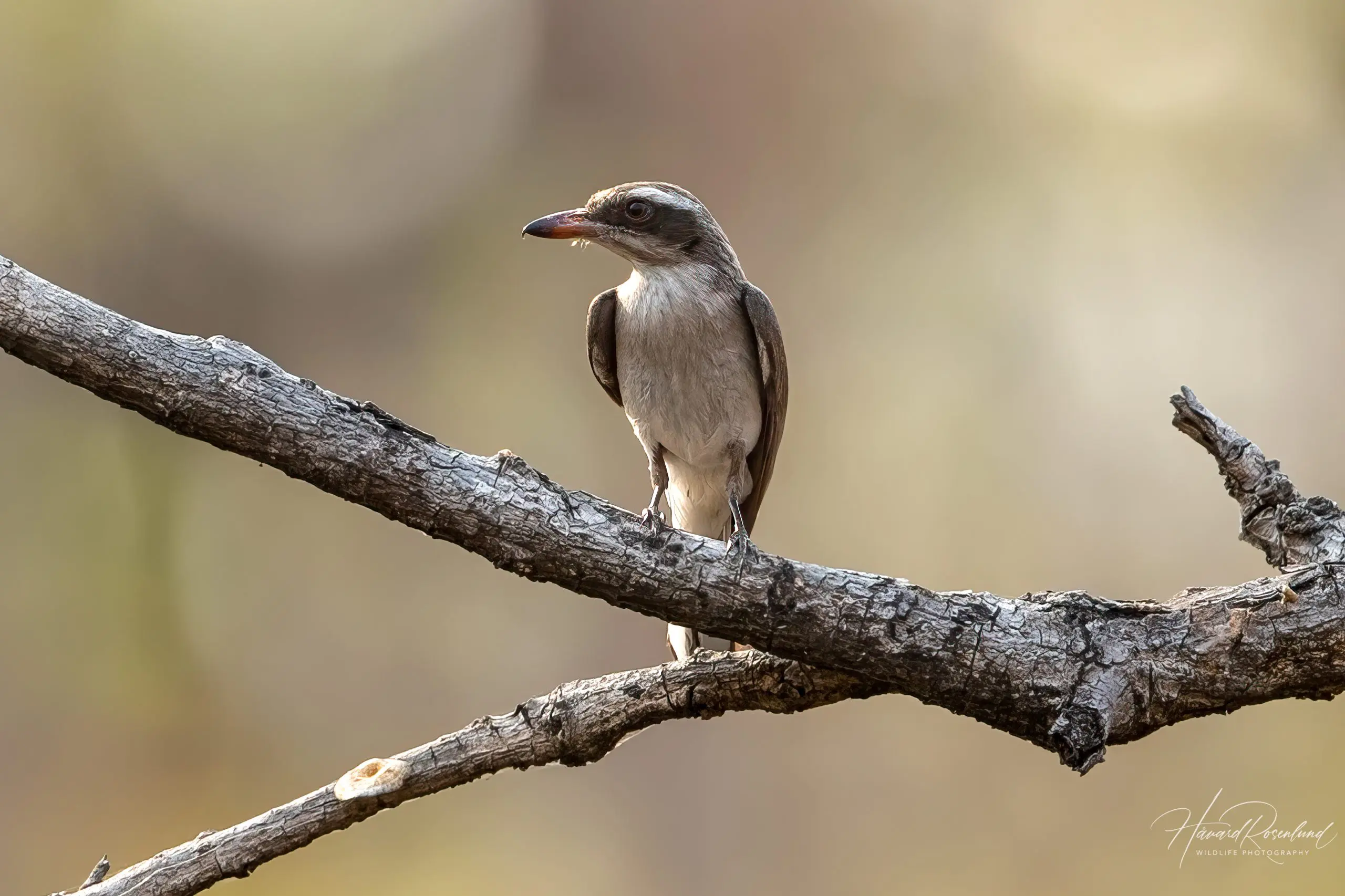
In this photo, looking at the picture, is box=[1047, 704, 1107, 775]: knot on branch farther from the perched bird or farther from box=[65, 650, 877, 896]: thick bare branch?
the perched bird

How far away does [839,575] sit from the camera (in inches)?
97.0

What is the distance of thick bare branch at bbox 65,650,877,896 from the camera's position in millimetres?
2402

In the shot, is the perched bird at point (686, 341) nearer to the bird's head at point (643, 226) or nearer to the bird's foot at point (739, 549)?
the bird's head at point (643, 226)

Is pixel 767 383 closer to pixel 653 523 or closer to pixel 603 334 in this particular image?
pixel 603 334

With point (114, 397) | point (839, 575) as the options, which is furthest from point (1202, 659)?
point (114, 397)

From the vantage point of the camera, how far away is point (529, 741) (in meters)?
2.60

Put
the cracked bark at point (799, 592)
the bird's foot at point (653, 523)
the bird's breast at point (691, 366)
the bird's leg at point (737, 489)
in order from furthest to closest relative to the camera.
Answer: the bird's breast at point (691, 366) < the bird's leg at point (737, 489) < the bird's foot at point (653, 523) < the cracked bark at point (799, 592)

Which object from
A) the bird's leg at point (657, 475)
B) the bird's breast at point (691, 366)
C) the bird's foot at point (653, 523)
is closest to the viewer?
the bird's foot at point (653, 523)

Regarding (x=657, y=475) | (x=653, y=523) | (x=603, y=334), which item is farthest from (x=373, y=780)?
(x=603, y=334)

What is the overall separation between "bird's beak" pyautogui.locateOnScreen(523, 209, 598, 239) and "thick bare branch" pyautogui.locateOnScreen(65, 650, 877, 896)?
5.47ft

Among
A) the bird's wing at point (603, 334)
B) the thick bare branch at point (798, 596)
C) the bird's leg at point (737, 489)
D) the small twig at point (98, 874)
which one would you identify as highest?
the bird's wing at point (603, 334)

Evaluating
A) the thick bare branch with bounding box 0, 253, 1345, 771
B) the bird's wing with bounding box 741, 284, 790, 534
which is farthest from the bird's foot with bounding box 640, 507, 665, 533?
the bird's wing with bounding box 741, 284, 790, 534

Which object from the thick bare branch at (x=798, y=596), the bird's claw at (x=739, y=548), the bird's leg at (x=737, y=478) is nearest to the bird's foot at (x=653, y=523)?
the thick bare branch at (x=798, y=596)

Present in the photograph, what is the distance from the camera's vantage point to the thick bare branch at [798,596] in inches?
87.7
